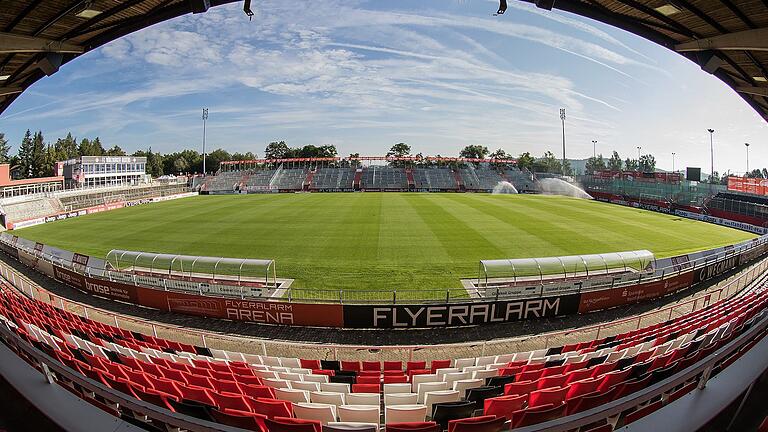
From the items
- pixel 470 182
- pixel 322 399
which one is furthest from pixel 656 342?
pixel 470 182

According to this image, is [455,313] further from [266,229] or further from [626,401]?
[266,229]

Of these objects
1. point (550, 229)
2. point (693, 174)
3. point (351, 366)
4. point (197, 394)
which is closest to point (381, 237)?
point (550, 229)

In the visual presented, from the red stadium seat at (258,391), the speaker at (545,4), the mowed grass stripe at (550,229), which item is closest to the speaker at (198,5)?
the speaker at (545,4)

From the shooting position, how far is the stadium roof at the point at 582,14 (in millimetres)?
9320

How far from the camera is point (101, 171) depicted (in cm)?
6850

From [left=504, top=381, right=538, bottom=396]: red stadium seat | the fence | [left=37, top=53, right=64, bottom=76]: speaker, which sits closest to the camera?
[left=504, top=381, right=538, bottom=396]: red stadium seat

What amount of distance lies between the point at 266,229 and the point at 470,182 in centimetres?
6054

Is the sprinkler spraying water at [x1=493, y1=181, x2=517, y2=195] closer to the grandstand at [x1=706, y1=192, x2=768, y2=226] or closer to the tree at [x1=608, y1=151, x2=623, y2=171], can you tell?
the grandstand at [x1=706, y1=192, x2=768, y2=226]

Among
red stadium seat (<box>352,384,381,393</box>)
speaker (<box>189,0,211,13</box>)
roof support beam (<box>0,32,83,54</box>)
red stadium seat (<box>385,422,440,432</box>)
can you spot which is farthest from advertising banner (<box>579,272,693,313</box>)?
roof support beam (<box>0,32,83,54</box>)

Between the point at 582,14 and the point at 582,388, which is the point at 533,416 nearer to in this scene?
the point at 582,388

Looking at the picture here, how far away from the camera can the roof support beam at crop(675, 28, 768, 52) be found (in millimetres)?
9352

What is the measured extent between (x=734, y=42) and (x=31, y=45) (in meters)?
21.0

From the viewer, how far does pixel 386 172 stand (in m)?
85.6

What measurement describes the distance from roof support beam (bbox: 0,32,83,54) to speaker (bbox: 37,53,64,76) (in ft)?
1.43
